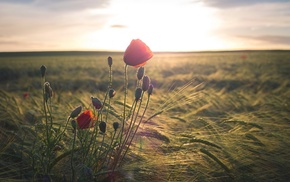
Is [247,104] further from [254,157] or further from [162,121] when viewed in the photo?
[254,157]

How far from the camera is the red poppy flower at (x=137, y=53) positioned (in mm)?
1320

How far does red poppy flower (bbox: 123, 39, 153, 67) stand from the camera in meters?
1.32

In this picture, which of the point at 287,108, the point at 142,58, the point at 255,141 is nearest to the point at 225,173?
the point at 255,141

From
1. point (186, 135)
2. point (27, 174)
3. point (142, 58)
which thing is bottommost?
point (27, 174)

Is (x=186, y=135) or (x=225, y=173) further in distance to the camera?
(x=186, y=135)

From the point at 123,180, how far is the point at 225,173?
0.40 metres

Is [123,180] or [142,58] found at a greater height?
[142,58]

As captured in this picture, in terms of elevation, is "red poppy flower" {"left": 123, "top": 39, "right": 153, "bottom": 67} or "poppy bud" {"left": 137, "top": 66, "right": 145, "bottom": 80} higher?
"red poppy flower" {"left": 123, "top": 39, "right": 153, "bottom": 67}

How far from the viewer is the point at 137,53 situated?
52.3 inches

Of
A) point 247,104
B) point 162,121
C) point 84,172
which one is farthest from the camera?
point 247,104

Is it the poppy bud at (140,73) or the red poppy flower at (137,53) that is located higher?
the red poppy flower at (137,53)

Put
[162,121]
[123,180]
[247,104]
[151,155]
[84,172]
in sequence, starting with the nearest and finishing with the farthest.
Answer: [84,172] → [123,180] → [151,155] → [162,121] → [247,104]

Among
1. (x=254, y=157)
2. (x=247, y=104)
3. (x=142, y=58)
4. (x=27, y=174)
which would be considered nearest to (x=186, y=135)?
(x=254, y=157)

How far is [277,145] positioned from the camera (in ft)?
4.92
